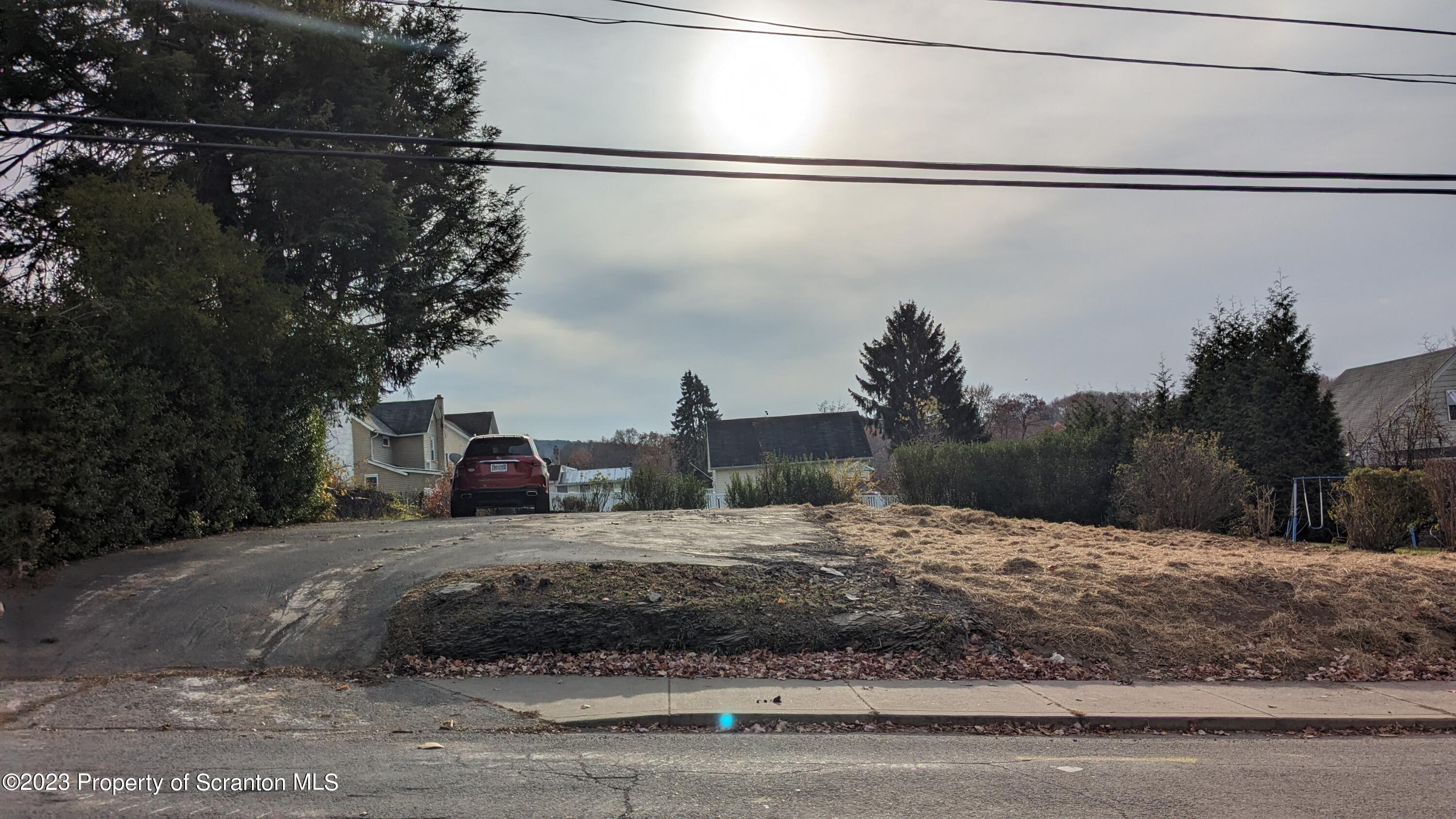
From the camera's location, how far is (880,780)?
5199mm

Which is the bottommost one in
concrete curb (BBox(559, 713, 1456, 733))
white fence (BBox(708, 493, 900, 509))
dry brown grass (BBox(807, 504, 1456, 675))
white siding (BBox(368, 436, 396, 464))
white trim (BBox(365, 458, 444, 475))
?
concrete curb (BBox(559, 713, 1456, 733))

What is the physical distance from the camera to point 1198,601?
377 inches

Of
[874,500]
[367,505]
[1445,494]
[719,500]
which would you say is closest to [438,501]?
[367,505]

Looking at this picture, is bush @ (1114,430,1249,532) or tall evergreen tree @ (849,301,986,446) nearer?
bush @ (1114,430,1249,532)

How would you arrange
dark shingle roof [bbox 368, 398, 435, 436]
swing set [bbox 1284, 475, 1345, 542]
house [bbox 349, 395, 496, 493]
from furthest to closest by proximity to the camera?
1. dark shingle roof [bbox 368, 398, 435, 436]
2. house [bbox 349, 395, 496, 493]
3. swing set [bbox 1284, 475, 1345, 542]

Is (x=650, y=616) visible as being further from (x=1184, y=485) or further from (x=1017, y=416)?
(x=1017, y=416)

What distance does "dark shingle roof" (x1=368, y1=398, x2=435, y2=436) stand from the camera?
4759cm

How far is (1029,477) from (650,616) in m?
15.4

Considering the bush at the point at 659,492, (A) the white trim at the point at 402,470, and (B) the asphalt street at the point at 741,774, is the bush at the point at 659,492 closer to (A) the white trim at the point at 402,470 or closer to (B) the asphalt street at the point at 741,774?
(B) the asphalt street at the point at 741,774

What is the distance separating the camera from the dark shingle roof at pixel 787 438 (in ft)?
158

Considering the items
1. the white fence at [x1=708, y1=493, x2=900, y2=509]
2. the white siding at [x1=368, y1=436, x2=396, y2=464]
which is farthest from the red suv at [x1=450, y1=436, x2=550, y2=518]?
the white siding at [x1=368, y1=436, x2=396, y2=464]

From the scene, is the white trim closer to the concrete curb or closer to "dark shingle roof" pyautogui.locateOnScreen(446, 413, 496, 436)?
"dark shingle roof" pyautogui.locateOnScreen(446, 413, 496, 436)

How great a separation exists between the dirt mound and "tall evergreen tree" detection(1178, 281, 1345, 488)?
12.1m

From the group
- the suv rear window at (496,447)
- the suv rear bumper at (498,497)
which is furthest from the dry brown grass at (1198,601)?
the suv rear window at (496,447)
